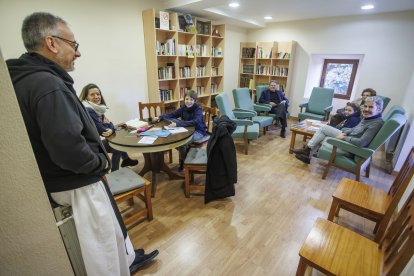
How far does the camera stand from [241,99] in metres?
4.22

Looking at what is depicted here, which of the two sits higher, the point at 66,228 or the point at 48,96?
the point at 48,96

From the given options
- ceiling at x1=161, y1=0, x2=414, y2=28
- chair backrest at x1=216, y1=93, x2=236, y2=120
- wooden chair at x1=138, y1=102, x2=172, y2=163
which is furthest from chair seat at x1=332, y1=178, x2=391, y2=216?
ceiling at x1=161, y1=0, x2=414, y2=28

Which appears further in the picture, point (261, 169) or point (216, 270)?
point (261, 169)

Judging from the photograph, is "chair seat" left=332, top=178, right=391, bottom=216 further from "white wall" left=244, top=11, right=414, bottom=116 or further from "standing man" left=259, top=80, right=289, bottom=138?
"white wall" left=244, top=11, right=414, bottom=116

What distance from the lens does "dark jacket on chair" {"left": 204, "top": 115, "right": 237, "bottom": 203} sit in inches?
78.8

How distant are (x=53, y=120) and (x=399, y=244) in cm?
164

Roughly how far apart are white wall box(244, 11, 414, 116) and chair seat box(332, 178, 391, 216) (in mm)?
3587

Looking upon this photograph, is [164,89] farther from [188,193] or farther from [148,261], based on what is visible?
[148,261]

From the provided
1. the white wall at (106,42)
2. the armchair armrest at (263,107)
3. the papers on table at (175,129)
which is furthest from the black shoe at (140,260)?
the armchair armrest at (263,107)

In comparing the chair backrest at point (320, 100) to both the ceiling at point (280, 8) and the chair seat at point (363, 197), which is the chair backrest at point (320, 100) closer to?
the ceiling at point (280, 8)

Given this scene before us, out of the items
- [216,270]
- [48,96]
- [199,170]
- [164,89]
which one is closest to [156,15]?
[164,89]

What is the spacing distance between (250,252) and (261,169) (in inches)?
57.2

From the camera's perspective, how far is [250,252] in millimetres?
1663

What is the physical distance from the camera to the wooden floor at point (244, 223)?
1.57m
